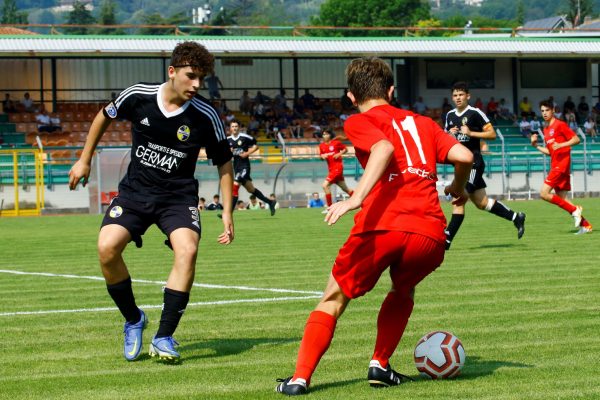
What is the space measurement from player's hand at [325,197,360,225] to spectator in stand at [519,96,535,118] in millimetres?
44759

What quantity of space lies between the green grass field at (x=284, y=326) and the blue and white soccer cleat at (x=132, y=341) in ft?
0.24

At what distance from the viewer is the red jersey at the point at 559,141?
63.2 ft

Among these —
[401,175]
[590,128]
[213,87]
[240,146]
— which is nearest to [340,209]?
[401,175]

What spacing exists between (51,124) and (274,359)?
1439 inches

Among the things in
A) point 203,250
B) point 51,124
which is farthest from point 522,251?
point 51,124

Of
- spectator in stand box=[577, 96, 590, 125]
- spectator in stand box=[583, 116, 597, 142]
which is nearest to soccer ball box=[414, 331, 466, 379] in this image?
spectator in stand box=[583, 116, 597, 142]

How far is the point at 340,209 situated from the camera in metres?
5.47

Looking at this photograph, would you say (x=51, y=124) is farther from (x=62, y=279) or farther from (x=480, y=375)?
(x=480, y=375)

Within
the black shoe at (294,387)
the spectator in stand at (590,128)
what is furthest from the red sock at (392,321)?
the spectator in stand at (590,128)

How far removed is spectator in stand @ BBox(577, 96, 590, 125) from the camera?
163 ft

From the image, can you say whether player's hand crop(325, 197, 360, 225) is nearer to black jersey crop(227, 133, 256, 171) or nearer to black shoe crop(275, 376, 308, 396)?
black shoe crop(275, 376, 308, 396)

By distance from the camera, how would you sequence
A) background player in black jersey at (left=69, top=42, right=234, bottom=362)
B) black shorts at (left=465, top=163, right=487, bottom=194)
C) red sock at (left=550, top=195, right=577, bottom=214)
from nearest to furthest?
background player in black jersey at (left=69, top=42, right=234, bottom=362), black shorts at (left=465, top=163, right=487, bottom=194), red sock at (left=550, top=195, right=577, bottom=214)

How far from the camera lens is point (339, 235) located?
1970cm

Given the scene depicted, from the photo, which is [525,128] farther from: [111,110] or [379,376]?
[379,376]
